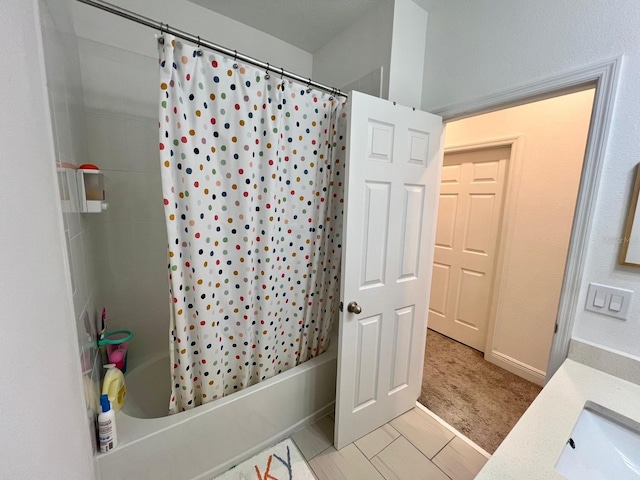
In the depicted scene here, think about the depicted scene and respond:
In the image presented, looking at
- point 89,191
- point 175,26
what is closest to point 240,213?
point 89,191

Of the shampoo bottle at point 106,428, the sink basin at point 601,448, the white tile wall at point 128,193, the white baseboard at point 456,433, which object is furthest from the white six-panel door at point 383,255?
the white tile wall at point 128,193

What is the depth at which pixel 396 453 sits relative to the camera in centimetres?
143

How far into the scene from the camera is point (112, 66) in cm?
145

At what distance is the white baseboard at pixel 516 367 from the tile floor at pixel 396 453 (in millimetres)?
1006

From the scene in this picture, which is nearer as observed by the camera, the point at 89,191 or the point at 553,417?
the point at 553,417

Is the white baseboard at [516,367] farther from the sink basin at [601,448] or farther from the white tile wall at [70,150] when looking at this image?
the white tile wall at [70,150]

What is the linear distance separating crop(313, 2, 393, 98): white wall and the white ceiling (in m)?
0.06

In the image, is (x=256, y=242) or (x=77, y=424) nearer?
(x=77, y=424)

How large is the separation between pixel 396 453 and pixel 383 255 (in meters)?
1.12

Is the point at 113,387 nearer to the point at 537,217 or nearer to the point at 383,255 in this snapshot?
the point at 383,255

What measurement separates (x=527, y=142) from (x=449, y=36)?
116 centimetres

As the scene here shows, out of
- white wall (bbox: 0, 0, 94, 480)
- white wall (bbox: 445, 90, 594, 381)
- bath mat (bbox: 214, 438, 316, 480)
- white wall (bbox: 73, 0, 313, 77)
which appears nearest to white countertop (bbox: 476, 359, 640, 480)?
white wall (bbox: 0, 0, 94, 480)

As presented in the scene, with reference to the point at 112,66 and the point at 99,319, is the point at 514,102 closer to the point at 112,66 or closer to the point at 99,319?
the point at 112,66

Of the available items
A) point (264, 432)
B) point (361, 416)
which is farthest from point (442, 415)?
point (264, 432)
